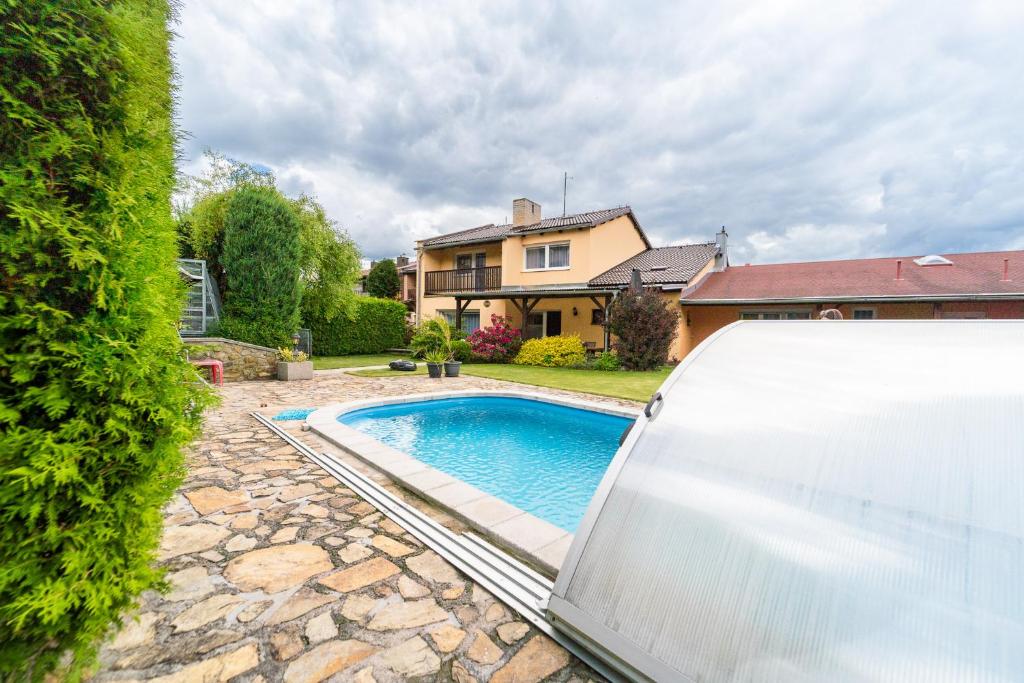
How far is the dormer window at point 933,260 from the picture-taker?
15.8 m

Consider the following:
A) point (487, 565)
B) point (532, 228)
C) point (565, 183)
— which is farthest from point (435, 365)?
point (565, 183)

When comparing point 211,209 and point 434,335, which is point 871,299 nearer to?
point 434,335

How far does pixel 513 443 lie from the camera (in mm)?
7168

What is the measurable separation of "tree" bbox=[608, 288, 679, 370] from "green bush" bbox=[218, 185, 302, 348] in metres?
10.5

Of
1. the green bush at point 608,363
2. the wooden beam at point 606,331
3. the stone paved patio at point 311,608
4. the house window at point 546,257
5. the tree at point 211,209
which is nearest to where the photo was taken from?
the stone paved patio at point 311,608

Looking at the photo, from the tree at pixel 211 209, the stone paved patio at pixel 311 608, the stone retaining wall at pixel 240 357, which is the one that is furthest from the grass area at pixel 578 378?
the stone paved patio at pixel 311 608

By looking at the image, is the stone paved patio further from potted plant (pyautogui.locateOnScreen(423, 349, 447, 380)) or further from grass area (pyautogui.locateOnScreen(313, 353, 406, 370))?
grass area (pyautogui.locateOnScreen(313, 353, 406, 370))

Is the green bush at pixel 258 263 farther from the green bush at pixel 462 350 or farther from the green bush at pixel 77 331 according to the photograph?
the green bush at pixel 77 331

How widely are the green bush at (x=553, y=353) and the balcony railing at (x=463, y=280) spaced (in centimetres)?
461

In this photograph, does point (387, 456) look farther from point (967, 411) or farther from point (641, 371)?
point (641, 371)

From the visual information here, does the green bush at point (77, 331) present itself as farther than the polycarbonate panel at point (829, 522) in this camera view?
Yes

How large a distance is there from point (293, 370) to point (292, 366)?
0.38ft

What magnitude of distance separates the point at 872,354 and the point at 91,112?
3722 mm

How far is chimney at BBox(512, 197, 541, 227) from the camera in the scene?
814 inches
